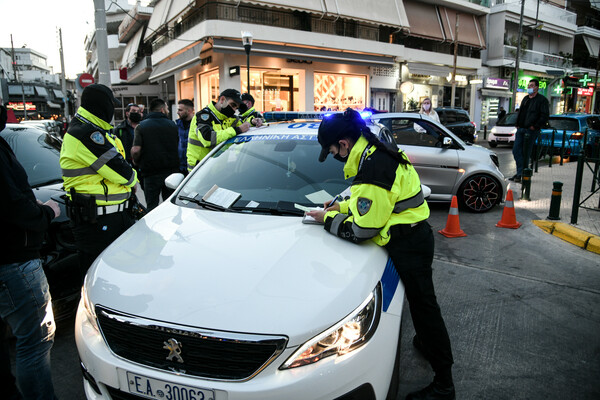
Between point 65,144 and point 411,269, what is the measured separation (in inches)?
98.5

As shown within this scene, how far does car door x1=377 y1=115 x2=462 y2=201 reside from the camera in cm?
658

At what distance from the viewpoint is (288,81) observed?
67.6 feet

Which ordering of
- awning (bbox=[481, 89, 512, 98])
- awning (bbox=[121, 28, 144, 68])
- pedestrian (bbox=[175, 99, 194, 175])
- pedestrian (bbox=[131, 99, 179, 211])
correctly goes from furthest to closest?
awning (bbox=[481, 89, 512, 98]) → awning (bbox=[121, 28, 144, 68]) → pedestrian (bbox=[175, 99, 194, 175]) → pedestrian (bbox=[131, 99, 179, 211])

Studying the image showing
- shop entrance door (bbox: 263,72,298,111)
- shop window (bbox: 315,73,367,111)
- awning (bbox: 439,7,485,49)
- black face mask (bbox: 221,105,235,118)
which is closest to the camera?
black face mask (bbox: 221,105,235,118)

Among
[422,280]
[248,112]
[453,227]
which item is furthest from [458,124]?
[422,280]

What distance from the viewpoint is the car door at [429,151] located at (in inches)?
259

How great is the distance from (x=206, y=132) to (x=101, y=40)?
20.8 ft

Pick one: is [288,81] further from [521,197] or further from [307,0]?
[521,197]

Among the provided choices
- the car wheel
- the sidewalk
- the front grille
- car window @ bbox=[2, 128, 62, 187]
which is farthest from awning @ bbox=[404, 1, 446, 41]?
the front grille

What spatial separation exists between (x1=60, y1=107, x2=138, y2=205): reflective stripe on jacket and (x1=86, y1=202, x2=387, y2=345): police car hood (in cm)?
65

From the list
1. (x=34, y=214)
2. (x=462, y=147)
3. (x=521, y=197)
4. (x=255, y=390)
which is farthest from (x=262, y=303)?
(x=521, y=197)

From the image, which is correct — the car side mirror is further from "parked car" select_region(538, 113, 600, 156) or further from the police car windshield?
"parked car" select_region(538, 113, 600, 156)

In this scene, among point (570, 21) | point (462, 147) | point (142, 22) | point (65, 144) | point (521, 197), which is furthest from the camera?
point (570, 21)

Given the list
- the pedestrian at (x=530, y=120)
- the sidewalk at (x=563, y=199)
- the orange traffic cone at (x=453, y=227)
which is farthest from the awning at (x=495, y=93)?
the orange traffic cone at (x=453, y=227)
